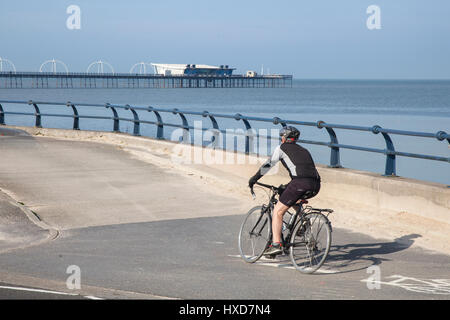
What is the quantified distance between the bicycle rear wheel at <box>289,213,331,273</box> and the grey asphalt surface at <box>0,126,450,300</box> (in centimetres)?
16

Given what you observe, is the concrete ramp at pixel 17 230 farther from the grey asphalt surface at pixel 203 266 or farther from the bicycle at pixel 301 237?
the bicycle at pixel 301 237

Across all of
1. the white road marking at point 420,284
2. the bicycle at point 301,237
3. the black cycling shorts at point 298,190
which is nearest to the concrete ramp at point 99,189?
the bicycle at point 301,237

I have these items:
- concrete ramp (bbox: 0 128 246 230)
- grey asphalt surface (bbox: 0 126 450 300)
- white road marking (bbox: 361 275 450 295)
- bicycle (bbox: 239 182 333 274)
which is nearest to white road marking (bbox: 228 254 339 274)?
grey asphalt surface (bbox: 0 126 450 300)

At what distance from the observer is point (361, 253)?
Result: 361 inches

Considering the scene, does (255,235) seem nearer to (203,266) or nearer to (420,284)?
(203,266)

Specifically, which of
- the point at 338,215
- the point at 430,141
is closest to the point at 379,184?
the point at 338,215

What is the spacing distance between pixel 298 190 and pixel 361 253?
1.68 m

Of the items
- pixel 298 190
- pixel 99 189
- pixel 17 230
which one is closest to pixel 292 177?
pixel 298 190

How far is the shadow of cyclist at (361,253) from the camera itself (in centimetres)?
852

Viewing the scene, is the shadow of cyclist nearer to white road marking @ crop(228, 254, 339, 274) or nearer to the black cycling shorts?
white road marking @ crop(228, 254, 339, 274)

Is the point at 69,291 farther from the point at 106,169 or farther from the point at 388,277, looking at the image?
the point at 106,169

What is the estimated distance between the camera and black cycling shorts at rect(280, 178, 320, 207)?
8.09 m
